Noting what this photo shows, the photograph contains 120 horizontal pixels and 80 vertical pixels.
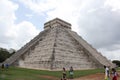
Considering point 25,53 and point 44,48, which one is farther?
point 25,53

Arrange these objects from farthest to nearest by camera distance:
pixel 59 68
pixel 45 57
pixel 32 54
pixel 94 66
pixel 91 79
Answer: pixel 32 54
pixel 94 66
pixel 45 57
pixel 59 68
pixel 91 79

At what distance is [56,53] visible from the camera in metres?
48.3

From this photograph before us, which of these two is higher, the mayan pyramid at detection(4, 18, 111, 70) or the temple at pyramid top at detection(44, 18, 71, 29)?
the temple at pyramid top at detection(44, 18, 71, 29)

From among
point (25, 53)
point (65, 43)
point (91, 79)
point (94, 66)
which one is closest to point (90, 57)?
point (94, 66)

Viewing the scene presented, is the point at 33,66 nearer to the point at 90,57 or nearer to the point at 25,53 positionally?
the point at 25,53

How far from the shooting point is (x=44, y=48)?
5338 cm

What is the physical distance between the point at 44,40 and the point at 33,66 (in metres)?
9.26

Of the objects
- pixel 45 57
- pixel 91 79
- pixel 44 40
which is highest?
pixel 44 40

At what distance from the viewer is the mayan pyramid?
156ft

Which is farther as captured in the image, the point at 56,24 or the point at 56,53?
the point at 56,24

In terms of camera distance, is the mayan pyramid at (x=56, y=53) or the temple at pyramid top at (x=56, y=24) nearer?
the mayan pyramid at (x=56, y=53)

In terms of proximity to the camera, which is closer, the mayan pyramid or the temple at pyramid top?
the mayan pyramid

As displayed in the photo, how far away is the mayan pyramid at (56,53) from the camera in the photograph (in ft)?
156

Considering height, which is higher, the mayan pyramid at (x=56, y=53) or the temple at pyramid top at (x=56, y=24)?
the temple at pyramid top at (x=56, y=24)
